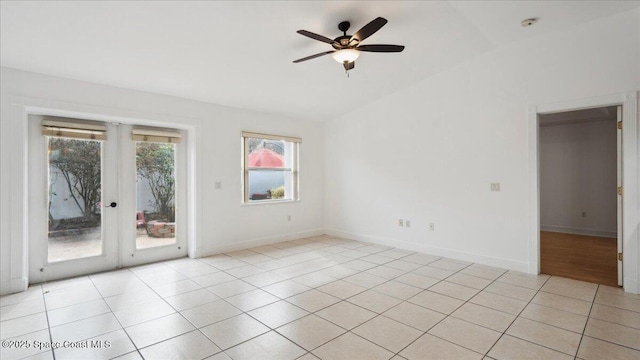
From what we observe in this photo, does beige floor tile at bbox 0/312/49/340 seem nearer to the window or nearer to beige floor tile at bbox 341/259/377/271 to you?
the window

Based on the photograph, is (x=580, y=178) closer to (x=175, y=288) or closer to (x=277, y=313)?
(x=277, y=313)

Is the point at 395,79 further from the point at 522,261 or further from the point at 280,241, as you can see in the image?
the point at 280,241

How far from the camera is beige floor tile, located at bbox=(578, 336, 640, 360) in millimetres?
2314

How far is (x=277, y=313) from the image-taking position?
121 inches

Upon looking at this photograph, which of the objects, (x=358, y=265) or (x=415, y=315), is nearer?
(x=415, y=315)

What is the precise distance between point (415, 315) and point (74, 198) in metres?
4.51

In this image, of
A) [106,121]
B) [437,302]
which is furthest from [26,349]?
[437,302]

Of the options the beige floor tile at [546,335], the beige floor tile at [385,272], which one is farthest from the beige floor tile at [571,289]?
the beige floor tile at [385,272]

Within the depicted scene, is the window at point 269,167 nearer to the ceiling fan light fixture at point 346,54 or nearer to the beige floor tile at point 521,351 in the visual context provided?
the ceiling fan light fixture at point 346,54

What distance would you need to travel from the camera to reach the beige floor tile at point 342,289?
3562mm

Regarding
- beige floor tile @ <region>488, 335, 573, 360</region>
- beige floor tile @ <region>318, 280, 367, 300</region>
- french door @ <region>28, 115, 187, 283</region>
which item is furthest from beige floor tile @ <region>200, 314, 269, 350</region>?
french door @ <region>28, 115, 187, 283</region>

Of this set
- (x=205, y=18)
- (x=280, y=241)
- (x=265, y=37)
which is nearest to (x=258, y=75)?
(x=265, y=37)

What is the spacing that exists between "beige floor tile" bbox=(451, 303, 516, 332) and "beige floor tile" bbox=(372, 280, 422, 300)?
557 millimetres

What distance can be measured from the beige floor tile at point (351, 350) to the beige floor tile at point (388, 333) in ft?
0.25
